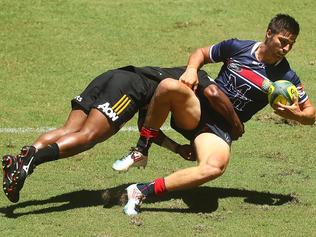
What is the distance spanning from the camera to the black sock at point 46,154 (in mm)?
7355

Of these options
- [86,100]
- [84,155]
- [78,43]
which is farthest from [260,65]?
[78,43]

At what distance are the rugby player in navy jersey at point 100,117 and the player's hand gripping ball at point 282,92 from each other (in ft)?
1.31

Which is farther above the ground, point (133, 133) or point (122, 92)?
point (122, 92)

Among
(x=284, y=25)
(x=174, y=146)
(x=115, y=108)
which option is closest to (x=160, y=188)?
(x=174, y=146)

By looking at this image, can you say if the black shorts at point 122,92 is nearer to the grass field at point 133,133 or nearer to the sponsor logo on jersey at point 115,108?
the sponsor logo on jersey at point 115,108

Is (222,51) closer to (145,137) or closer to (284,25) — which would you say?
(284,25)

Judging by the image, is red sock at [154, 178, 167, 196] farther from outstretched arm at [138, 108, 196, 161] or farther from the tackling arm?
the tackling arm

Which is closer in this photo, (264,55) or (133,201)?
(133,201)

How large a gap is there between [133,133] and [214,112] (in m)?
2.83

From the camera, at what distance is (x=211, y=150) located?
7.66 m

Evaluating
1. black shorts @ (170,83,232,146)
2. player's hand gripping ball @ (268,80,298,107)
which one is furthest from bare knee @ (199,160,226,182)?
player's hand gripping ball @ (268,80,298,107)

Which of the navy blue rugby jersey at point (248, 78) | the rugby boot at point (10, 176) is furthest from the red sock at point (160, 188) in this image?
the rugby boot at point (10, 176)

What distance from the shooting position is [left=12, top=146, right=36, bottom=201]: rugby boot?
719 cm

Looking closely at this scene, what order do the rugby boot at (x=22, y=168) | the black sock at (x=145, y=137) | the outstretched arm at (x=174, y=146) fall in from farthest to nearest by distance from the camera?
1. the outstretched arm at (x=174, y=146)
2. the black sock at (x=145, y=137)
3. the rugby boot at (x=22, y=168)
